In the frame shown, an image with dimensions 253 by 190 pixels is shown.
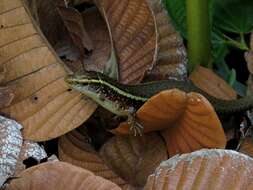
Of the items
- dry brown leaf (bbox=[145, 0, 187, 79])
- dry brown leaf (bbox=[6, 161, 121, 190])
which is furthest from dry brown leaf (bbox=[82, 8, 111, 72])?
dry brown leaf (bbox=[6, 161, 121, 190])

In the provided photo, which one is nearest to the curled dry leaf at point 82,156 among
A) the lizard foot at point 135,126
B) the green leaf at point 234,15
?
the lizard foot at point 135,126

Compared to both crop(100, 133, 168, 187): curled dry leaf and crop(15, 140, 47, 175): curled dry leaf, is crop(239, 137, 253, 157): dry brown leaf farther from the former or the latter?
crop(15, 140, 47, 175): curled dry leaf

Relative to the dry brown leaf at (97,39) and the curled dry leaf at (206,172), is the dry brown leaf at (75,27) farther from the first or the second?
the curled dry leaf at (206,172)

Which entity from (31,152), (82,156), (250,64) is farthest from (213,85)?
(31,152)

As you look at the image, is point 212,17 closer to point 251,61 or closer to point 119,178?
point 251,61

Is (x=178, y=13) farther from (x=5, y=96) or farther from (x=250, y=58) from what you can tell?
(x=5, y=96)

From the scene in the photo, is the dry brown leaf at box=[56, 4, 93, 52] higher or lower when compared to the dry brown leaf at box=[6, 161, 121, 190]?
higher

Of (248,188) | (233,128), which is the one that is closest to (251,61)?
(233,128)
